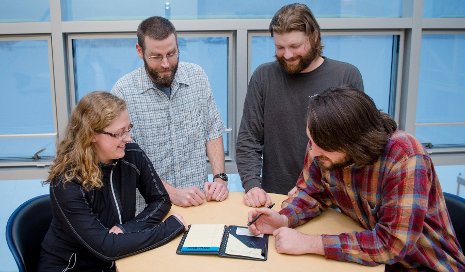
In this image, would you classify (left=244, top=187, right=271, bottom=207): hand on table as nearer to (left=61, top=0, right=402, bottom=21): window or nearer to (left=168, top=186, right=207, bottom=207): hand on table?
(left=168, top=186, right=207, bottom=207): hand on table

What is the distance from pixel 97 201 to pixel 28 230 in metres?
0.38

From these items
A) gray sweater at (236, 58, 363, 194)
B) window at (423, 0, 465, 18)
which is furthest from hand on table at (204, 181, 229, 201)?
window at (423, 0, 465, 18)

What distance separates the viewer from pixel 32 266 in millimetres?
1779

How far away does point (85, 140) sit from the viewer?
1.72 metres

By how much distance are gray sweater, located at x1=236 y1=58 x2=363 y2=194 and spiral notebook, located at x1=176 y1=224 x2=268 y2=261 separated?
52 cm

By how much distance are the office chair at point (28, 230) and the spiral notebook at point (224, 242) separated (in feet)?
2.16

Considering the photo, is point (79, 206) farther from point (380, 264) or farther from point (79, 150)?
point (380, 264)

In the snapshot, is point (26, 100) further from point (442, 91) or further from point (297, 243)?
point (442, 91)

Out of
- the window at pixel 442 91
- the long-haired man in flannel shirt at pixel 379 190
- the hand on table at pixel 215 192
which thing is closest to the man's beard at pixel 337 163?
the long-haired man in flannel shirt at pixel 379 190

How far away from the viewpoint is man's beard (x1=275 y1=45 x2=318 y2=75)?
222cm

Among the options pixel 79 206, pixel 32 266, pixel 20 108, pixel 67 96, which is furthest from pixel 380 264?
pixel 20 108

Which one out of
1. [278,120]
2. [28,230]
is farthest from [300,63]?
[28,230]

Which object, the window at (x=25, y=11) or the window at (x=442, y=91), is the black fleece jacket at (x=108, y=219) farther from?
the window at (x=442, y=91)

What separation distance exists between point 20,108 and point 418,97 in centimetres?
323
